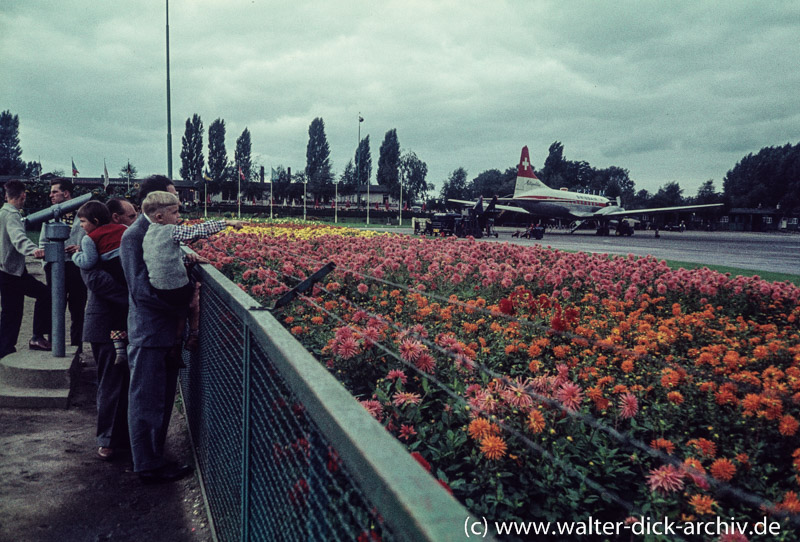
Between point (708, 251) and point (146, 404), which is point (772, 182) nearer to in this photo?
point (708, 251)

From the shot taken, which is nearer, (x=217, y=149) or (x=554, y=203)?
(x=554, y=203)

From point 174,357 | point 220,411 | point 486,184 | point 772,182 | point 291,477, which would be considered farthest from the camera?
point 486,184

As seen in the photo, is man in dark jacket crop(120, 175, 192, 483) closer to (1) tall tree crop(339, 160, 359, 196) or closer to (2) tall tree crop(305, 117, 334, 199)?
(1) tall tree crop(339, 160, 359, 196)

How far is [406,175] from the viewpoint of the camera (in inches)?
3494

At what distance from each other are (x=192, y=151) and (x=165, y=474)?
88.7 m

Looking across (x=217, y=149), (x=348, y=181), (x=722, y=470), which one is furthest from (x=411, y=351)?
(x=217, y=149)

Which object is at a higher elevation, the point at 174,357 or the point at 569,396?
the point at 569,396

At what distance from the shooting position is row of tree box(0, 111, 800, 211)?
229 feet

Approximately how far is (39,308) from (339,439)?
621 cm

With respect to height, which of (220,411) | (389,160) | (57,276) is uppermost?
(389,160)

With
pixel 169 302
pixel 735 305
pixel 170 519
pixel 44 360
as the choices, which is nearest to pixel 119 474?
pixel 170 519

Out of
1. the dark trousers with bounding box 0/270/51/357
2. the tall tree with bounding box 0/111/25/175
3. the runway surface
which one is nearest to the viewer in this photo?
the dark trousers with bounding box 0/270/51/357

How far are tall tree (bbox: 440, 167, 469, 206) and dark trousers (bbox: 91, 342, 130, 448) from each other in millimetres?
92454

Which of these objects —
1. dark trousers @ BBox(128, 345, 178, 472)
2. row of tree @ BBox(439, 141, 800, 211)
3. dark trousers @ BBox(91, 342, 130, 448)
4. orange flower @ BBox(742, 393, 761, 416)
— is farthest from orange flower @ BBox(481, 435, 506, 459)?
row of tree @ BBox(439, 141, 800, 211)
